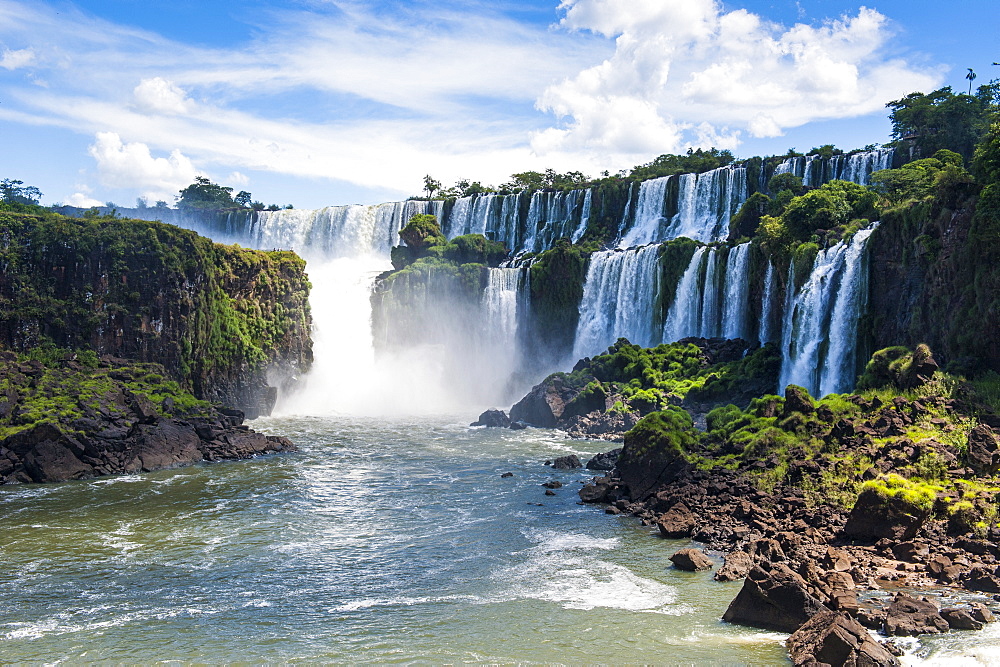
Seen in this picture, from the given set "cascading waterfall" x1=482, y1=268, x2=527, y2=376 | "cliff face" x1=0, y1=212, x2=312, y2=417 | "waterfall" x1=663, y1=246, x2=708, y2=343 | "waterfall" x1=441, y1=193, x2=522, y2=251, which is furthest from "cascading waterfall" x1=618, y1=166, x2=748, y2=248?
"cliff face" x1=0, y1=212, x2=312, y2=417

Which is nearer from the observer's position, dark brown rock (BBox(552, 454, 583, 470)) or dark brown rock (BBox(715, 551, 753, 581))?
dark brown rock (BBox(715, 551, 753, 581))

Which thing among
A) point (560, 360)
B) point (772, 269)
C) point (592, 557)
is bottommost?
point (592, 557)

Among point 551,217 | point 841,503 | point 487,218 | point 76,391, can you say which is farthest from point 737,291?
point 76,391

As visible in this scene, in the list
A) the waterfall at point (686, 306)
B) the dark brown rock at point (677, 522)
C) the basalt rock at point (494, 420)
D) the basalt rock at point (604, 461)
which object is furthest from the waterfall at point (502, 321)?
the dark brown rock at point (677, 522)

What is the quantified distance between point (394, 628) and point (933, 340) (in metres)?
22.0

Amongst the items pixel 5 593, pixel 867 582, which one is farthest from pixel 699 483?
pixel 5 593

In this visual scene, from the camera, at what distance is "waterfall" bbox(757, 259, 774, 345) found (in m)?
40.4

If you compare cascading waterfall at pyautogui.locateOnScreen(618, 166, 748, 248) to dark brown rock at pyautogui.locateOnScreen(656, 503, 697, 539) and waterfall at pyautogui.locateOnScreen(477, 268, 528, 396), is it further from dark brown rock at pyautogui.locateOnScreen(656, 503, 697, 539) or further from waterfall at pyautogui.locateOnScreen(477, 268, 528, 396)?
dark brown rock at pyautogui.locateOnScreen(656, 503, 697, 539)

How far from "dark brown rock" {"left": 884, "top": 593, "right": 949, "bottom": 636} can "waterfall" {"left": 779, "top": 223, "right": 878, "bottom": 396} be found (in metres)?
19.3

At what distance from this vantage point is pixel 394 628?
50.4 ft

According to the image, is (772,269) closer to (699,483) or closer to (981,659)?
(699,483)

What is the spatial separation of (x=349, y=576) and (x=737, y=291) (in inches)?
1211

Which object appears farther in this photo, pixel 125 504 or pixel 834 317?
pixel 834 317

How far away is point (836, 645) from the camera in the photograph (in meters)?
12.2
